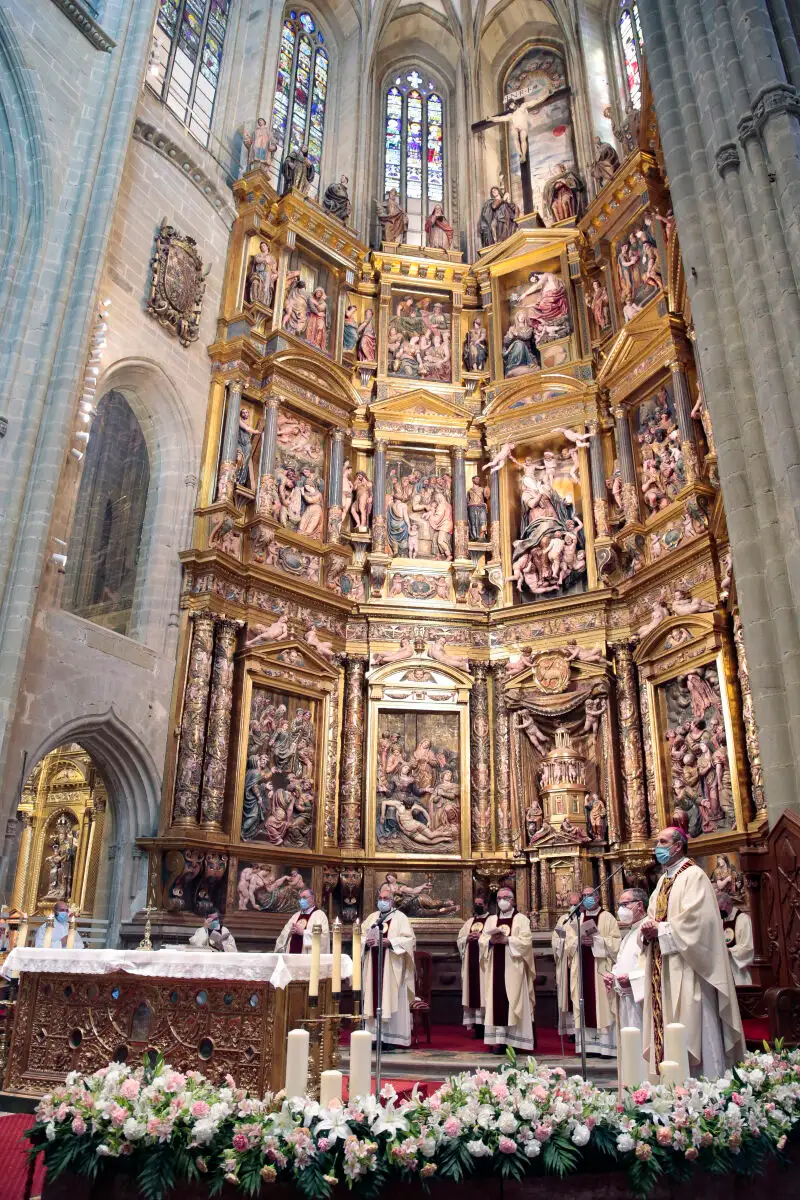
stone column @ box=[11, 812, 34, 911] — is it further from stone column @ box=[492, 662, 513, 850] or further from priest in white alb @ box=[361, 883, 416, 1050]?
stone column @ box=[492, 662, 513, 850]

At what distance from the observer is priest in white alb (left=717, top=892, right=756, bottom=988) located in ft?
32.1

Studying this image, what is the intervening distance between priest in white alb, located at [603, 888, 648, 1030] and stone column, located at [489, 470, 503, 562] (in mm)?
8686

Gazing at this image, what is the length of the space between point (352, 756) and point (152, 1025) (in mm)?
9267

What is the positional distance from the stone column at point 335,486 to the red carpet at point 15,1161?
11104mm

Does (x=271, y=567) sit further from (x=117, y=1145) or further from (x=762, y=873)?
(x=117, y=1145)

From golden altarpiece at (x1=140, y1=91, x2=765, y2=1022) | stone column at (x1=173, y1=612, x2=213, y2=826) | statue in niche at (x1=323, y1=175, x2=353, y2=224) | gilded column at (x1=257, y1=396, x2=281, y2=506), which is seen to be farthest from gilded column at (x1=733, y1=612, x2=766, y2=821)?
statue in niche at (x1=323, y1=175, x2=353, y2=224)

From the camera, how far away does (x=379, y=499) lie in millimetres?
17125

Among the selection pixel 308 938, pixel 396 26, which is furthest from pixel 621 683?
pixel 396 26

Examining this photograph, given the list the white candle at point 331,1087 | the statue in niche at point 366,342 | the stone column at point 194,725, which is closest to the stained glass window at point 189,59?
the statue in niche at point 366,342

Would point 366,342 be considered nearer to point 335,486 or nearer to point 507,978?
point 335,486

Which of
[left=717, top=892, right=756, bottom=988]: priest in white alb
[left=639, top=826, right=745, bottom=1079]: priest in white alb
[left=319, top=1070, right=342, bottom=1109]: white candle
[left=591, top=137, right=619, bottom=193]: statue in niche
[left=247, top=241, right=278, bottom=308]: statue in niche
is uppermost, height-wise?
[left=591, top=137, right=619, bottom=193]: statue in niche

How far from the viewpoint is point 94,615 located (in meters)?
14.8

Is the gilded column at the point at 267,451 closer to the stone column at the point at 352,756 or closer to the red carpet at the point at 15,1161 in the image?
the stone column at the point at 352,756

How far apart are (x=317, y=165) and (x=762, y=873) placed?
58.4 feet
